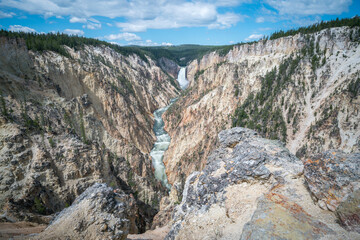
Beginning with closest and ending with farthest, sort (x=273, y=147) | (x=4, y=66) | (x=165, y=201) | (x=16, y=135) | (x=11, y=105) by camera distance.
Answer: (x=273, y=147)
(x=16, y=135)
(x=11, y=105)
(x=165, y=201)
(x=4, y=66)

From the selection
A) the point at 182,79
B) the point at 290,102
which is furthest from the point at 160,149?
the point at 182,79

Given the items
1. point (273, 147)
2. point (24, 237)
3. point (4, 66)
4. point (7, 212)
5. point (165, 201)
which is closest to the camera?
point (24, 237)

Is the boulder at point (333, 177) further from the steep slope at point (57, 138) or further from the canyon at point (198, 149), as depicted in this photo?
the steep slope at point (57, 138)

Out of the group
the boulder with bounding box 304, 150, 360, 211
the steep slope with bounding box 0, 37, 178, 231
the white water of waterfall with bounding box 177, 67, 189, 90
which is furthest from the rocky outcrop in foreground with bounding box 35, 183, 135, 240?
the white water of waterfall with bounding box 177, 67, 189, 90

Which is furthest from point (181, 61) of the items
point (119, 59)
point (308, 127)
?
point (308, 127)

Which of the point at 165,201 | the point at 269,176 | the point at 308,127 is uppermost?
the point at 269,176

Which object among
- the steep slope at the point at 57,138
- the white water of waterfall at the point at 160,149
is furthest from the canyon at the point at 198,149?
the white water of waterfall at the point at 160,149

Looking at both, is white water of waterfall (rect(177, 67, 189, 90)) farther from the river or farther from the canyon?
the canyon

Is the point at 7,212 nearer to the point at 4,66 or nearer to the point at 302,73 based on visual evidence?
the point at 4,66

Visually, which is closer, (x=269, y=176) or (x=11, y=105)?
(x=269, y=176)
